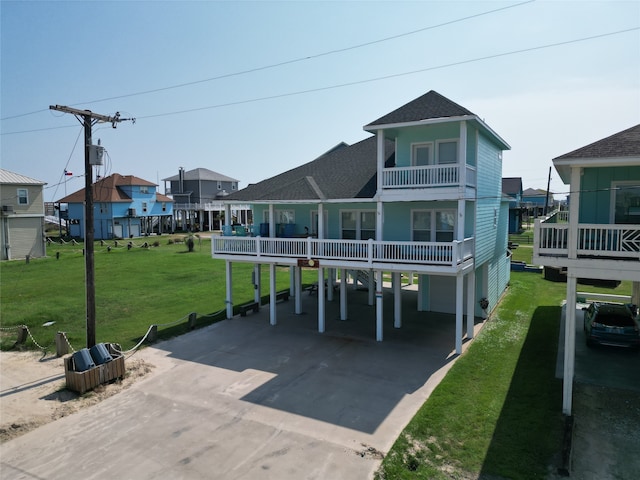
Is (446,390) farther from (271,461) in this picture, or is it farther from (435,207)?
(435,207)

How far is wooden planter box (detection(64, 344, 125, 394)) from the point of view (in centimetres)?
1301

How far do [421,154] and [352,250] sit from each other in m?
5.00

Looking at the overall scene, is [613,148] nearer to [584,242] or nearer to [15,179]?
[584,242]

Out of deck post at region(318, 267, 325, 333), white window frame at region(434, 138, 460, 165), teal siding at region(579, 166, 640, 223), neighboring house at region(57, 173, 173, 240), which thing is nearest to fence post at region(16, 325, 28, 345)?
deck post at region(318, 267, 325, 333)

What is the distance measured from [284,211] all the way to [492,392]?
14.0m

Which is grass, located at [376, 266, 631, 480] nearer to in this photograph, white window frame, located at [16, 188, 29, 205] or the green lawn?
the green lawn

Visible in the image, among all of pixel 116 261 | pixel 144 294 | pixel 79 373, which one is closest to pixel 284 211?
pixel 144 294

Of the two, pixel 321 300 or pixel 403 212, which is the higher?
pixel 403 212

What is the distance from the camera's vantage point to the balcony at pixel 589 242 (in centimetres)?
1061

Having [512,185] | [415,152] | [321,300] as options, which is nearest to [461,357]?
[321,300]

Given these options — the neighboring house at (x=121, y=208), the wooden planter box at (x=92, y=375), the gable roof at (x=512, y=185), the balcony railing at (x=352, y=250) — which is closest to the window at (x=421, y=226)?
the balcony railing at (x=352, y=250)

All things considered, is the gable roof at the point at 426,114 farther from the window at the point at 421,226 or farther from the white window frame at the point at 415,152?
the window at the point at 421,226

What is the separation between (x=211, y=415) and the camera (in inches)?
456

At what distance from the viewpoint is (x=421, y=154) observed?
59.5 ft
